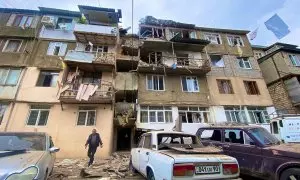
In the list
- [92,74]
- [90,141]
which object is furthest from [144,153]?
[92,74]

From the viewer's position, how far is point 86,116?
14227 millimetres

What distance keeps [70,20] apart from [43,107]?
9.89m

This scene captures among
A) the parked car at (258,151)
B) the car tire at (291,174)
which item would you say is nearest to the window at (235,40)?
the parked car at (258,151)

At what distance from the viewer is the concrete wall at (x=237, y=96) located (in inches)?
674

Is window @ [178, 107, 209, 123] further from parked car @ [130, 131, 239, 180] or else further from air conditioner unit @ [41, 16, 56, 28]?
air conditioner unit @ [41, 16, 56, 28]

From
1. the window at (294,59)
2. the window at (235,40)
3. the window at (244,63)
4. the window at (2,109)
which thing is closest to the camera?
the window at (2,109)

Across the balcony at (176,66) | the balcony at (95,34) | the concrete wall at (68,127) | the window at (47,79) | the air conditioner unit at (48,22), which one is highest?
the air conditioner unit at (48,22)

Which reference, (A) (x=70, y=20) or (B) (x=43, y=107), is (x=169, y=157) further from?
(A) (x=70, y=20)

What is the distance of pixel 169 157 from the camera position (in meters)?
3.83

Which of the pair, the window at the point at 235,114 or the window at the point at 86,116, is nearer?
the window at the point at 86,116

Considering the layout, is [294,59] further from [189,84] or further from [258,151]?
[258,151]

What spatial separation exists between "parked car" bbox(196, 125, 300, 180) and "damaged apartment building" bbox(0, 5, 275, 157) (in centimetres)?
592

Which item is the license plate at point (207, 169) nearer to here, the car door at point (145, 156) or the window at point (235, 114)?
the car door at point (145, 156)

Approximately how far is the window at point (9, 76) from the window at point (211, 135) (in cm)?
1544
